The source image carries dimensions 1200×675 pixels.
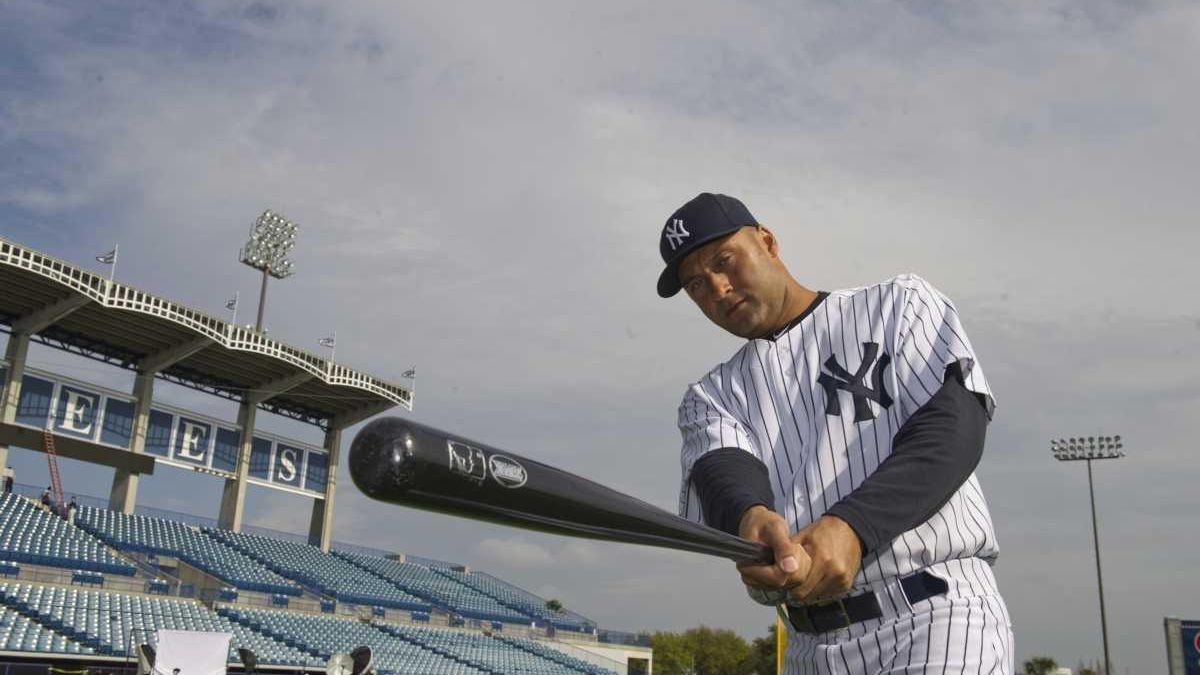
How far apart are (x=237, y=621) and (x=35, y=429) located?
719 centimetres

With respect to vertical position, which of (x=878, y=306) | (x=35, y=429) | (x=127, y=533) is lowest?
(x=878, y=306)

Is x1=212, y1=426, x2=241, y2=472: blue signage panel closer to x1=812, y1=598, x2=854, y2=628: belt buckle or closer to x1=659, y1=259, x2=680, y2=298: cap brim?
x1=659, y1=259, x2=680, y2=298: cap brim

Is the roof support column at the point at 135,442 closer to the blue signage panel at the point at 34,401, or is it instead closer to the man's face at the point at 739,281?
the blue signage panel at the point at 34,401

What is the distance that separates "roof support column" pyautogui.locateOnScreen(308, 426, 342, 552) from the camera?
3262 cm

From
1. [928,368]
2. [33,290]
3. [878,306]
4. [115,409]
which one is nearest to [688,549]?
[928,368]

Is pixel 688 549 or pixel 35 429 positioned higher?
pixel 35 429

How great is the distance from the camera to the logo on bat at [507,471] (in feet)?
4.69

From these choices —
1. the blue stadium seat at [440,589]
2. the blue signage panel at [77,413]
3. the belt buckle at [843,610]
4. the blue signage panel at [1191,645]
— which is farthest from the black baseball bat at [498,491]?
the blue stadium seat at [440,589]

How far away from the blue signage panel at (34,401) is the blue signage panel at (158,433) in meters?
2.93

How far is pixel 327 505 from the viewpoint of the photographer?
3259cm

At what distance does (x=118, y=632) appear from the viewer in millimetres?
19812

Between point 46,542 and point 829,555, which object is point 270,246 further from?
point 829,555

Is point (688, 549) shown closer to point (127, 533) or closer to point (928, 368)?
point (928, 368)

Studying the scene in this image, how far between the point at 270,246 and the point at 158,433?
9.78 m
